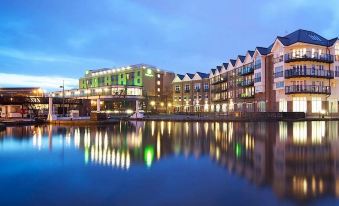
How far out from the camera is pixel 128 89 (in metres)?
98.4

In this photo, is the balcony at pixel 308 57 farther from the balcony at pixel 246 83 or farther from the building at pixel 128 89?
the building at pixel 128 89

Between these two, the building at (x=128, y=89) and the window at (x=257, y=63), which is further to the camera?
the building at (x=128, y=89)

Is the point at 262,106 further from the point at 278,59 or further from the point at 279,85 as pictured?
the point at 278,59

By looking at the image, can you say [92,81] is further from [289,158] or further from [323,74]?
[289,158]

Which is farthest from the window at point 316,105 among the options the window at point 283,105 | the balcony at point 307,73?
the window at point 283,105

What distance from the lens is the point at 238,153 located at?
13969 millimetres

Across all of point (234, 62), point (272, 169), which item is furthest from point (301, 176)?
point (234, 62)

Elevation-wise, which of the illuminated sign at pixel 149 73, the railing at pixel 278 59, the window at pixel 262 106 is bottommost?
the window at pixel 262 106

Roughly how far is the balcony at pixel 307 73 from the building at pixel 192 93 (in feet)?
119

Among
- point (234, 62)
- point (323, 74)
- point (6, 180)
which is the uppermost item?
point (234, 62)

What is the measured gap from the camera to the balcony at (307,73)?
5116 centimetres

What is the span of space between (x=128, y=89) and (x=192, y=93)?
21552 mm

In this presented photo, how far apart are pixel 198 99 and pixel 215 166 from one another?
7703cm

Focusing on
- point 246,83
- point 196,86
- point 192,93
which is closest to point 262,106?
point 246,83
